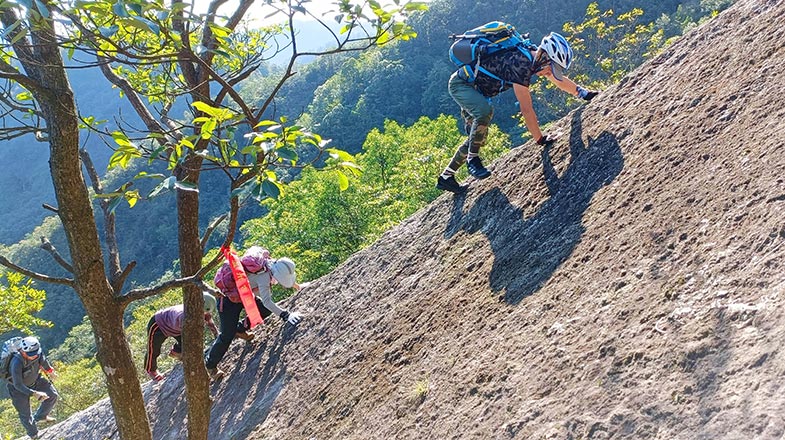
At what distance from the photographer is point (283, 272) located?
7.37 meters

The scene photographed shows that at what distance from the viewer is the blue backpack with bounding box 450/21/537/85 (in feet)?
19.4

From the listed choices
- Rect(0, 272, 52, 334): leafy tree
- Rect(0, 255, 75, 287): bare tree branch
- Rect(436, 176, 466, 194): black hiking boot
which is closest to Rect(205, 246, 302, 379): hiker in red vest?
Rect(436, 176, 466, 194): black hiking boot

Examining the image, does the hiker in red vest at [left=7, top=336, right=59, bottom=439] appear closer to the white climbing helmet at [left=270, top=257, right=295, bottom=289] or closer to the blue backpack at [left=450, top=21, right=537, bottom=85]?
the white climbing helmet at [left=270, top=257, right=295, bottom=289]

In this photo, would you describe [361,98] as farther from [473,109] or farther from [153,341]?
[473,109]

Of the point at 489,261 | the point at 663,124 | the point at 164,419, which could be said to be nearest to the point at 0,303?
the point at 164,419

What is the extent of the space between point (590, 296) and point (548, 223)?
4.21 feet

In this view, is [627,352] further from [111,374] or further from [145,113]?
→ [145,113]

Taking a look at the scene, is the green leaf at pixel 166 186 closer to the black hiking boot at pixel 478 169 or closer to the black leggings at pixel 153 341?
the black hiking boot at pixel 478 169

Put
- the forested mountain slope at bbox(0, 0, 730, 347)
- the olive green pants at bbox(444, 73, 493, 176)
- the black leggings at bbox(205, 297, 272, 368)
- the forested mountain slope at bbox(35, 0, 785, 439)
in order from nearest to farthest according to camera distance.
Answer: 1. the forested mountain slope at bbox(35, 0, 785, 439)
2. the olive green pants at bbox(444, 73, 493, 176)
3. the black leggings at bbox(205, 297, 272, 368)
4. the forested mountain slope at bbox(0, 0, 730, 347)

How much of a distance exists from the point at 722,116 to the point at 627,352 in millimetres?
2302

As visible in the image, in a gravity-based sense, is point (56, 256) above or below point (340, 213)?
above

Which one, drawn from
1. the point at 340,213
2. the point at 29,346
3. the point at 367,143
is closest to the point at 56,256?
the point at 29,346

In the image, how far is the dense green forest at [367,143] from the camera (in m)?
25.8

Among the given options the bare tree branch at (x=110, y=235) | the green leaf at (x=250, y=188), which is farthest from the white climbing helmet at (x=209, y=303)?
the green leaf at (x=250, y=188)
